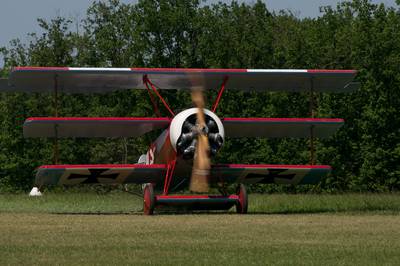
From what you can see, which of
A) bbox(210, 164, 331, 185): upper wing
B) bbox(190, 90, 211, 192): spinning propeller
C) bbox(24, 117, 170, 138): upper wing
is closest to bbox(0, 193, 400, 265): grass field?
bbox(190, 90, 211, 192): spinning propeller

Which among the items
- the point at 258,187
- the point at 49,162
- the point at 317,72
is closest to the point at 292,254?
the point at 317,72

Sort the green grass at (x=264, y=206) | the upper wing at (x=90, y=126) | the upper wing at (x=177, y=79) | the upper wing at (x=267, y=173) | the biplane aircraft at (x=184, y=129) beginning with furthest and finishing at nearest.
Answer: the green grass at (x=264, y=206), the upper wing at (x=267, y=173), the upper wing at (x=177, y=79), the upper wing at (x=90, y=126), the biplane aircraft at (x=184, y=129)

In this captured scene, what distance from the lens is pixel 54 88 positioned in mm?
22219

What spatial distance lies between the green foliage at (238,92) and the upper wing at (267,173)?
17.4 m

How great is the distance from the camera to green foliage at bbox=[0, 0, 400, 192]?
3991 centimetres

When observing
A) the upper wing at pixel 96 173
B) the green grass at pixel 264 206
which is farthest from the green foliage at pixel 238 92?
the upper wing at pixel 96 173

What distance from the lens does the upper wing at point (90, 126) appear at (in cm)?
2083

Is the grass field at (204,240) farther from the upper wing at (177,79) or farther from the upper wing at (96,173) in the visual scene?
the upper wing at (177,79)

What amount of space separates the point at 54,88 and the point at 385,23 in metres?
24.1

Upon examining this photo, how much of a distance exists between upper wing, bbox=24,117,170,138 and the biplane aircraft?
0.8 inches

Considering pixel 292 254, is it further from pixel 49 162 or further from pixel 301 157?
pixel 49 162

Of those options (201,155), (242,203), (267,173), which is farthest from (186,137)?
(267,173)

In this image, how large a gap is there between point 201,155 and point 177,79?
10.5 ft

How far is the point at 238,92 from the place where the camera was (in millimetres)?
42156
